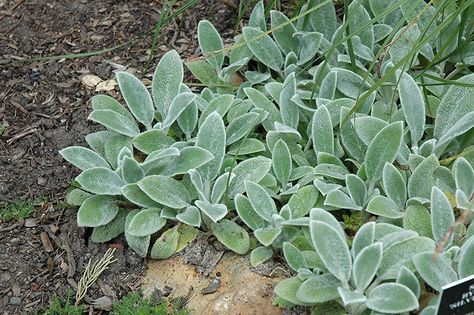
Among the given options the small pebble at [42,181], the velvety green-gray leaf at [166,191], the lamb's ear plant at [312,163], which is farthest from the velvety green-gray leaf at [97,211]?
the small pebble at [42,181]

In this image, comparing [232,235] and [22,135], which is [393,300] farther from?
[22,135]

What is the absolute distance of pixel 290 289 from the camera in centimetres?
201

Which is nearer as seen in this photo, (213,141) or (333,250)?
(333,250)

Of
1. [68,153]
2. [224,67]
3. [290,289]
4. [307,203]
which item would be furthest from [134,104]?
[290,289]

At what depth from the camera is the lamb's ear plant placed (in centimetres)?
199

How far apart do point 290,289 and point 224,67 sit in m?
1.11

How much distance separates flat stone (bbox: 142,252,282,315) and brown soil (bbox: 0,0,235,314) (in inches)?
2.7

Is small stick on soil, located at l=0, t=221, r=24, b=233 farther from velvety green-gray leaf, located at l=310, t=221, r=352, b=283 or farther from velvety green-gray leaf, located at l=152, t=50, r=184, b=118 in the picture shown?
velvety green-gray leaf, located at l=310, t=221, r=352, b=283

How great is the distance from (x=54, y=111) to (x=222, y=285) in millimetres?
998

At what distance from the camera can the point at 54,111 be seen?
273cm

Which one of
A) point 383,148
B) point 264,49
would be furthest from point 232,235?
point 264,49

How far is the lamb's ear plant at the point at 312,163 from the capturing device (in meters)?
1.99

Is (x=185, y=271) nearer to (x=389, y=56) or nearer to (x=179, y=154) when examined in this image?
(x=179, y=154)

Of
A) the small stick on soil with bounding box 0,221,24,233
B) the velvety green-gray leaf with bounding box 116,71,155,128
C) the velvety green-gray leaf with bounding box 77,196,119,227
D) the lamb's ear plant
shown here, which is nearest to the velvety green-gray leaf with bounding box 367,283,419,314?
the lamb's ear plant
